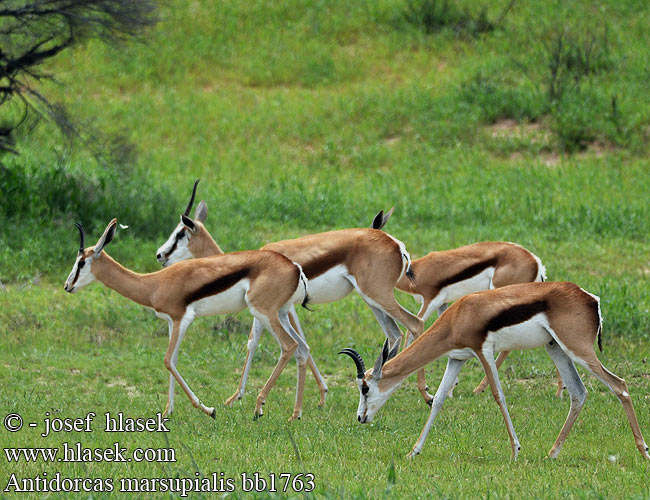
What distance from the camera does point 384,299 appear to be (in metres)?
9.48

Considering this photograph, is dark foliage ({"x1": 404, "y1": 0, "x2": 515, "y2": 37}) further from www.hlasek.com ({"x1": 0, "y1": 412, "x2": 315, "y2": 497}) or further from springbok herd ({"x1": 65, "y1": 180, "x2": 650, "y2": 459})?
www.hlasek.com ({"x1": 0, "y1": 412, "x2": 315, "y2": 497})

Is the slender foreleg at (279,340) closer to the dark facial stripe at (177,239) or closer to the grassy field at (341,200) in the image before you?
the grassy field at (341,200)

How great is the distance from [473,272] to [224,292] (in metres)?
2.76

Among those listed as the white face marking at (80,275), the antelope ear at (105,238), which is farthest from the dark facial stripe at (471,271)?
the white face marking at (80,275)

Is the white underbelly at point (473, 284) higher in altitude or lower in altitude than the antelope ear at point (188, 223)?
lower

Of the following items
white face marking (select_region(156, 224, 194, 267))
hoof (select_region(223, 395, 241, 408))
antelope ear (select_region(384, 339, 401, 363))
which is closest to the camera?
antelope ear (select_region(384, 339, 401, 363))

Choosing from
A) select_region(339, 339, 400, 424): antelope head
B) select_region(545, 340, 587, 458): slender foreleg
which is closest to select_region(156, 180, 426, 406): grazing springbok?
select_region(339, 339, 400, 424): antelope head

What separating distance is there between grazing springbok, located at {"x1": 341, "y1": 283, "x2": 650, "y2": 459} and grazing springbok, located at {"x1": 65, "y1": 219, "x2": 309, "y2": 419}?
1.41 metres

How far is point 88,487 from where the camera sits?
19.7ft

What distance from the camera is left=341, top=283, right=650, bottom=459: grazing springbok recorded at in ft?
23.4

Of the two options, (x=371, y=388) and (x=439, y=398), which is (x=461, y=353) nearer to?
(x=439, y=398)

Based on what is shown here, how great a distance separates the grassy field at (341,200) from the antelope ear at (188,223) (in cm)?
154

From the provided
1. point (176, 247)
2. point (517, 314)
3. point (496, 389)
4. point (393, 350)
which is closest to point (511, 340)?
point (517, 314)

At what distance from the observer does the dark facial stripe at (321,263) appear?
9.32 meters
